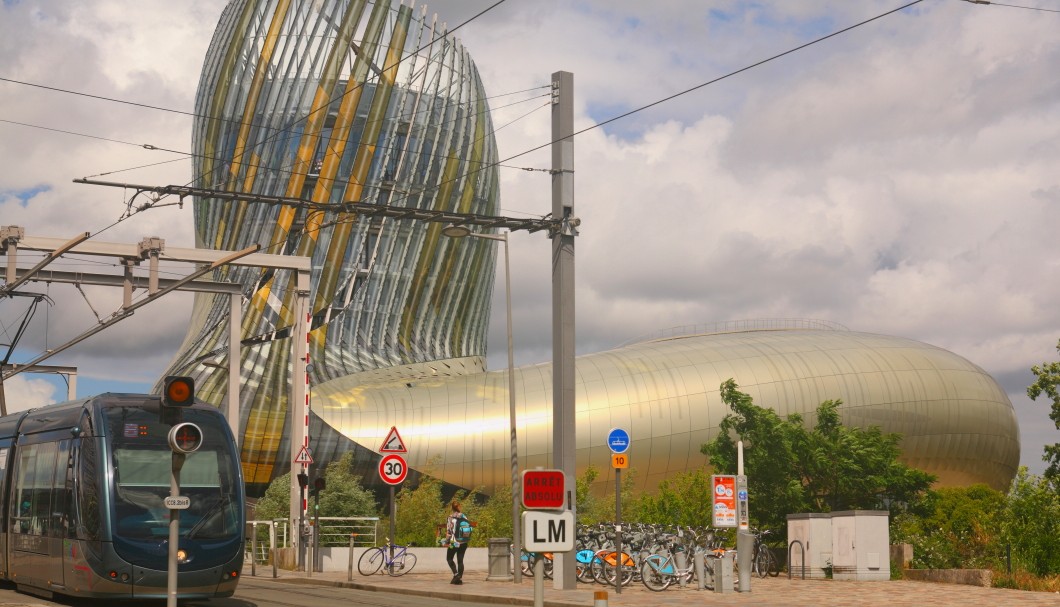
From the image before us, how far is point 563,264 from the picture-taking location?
26.6 meters

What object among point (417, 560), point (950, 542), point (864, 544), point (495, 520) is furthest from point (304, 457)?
point (495, 520)

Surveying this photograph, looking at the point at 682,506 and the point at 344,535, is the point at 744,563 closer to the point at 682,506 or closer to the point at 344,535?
the point at 344,535

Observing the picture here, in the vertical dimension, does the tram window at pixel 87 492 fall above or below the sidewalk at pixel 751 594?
above

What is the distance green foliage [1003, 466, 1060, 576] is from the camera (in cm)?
2920

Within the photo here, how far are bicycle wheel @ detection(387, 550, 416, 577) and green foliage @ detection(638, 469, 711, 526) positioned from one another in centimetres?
1794

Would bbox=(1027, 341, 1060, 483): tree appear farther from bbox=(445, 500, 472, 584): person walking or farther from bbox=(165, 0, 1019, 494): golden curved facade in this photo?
bbox=(165, 0, 1019, 494): golden curved facade

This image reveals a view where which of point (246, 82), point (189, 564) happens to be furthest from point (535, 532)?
point (246, 82)

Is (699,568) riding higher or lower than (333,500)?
lower

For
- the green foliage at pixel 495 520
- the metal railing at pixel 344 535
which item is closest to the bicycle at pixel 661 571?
the metal railing at pixel 344 535

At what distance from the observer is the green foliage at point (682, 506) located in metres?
50.1

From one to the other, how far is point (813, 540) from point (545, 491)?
19.4 metres

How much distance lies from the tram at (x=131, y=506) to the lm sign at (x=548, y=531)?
767 centimetres

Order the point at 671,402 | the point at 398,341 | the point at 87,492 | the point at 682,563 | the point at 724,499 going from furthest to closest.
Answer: the point at 398,341, the point at 671,402, the point at 682,563, the point at 724,499, the point at 87,492

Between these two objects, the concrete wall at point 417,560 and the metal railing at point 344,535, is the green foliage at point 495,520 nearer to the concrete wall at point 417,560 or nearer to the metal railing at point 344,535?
the metal railing at point 344,535
